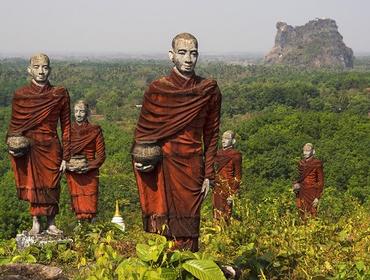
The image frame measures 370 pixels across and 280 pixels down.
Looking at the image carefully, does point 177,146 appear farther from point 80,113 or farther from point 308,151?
point 308,151

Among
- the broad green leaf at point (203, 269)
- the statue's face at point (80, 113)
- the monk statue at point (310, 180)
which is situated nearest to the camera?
the broad green leaf at point (203, 269)

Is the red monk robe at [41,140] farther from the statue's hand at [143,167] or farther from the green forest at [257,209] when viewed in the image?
the statue's hand at [143,167]

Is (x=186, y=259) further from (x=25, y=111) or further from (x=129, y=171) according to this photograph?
(x=129, y=171)

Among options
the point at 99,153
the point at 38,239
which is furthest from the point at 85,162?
the point at 38,239

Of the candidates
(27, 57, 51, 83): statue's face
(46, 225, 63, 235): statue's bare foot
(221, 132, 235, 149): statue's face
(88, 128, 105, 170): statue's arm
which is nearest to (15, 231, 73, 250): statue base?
(46, 225, 63, 235): statue's bare foot

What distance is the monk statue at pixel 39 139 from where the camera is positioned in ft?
21.9

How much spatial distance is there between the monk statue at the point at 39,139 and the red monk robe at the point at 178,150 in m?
2.15

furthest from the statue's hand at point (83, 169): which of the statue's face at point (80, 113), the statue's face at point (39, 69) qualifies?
the statue's face at point (39, 69)

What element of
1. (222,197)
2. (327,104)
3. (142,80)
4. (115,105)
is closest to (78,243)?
(222,197)

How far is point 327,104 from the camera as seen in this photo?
5016cm

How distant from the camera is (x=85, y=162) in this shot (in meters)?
7.79

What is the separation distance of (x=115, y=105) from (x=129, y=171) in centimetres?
3678

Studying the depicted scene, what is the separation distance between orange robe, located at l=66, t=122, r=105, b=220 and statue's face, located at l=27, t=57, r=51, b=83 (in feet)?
4.28

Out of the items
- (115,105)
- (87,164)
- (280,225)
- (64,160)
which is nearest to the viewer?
(280,225)
